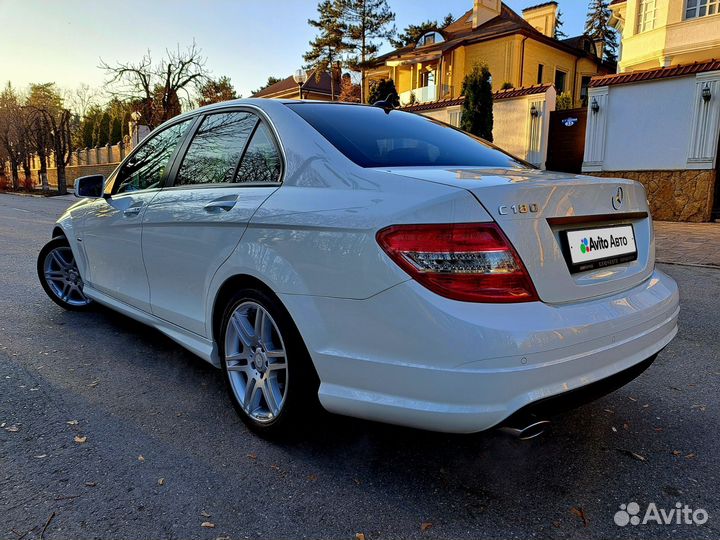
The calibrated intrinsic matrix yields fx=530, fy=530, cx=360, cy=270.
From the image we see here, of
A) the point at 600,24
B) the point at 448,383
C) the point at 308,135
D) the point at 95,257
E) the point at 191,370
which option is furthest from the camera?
the point at 600,24

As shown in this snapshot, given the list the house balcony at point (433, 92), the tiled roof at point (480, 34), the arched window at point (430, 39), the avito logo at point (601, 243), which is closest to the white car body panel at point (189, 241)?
the avito logo at point (601, 243)

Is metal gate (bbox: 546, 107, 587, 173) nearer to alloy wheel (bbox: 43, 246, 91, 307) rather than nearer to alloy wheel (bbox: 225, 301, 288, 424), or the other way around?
alloy wheel (bbox: 43, 246, 91, 307)

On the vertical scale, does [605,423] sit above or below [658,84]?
below

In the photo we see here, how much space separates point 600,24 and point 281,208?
217 ft

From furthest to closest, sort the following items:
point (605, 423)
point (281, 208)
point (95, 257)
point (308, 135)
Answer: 1. point (95, 257)
2. point (605, 423)
3. point (308, 135)
4. point (281, 208)

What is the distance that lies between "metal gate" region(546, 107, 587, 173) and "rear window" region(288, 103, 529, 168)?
1483cm

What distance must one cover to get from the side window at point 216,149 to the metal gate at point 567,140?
50.6ft

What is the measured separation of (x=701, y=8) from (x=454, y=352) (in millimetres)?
21603

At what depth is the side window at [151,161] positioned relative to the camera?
335cm

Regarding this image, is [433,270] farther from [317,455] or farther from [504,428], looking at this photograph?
[317,455]

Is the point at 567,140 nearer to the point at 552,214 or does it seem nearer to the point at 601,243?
the point at 601,243

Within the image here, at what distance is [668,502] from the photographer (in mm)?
2020

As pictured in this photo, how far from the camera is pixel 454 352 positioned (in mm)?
1728

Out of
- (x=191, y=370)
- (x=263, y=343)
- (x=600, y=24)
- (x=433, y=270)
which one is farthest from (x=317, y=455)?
(x=600, y=24)
